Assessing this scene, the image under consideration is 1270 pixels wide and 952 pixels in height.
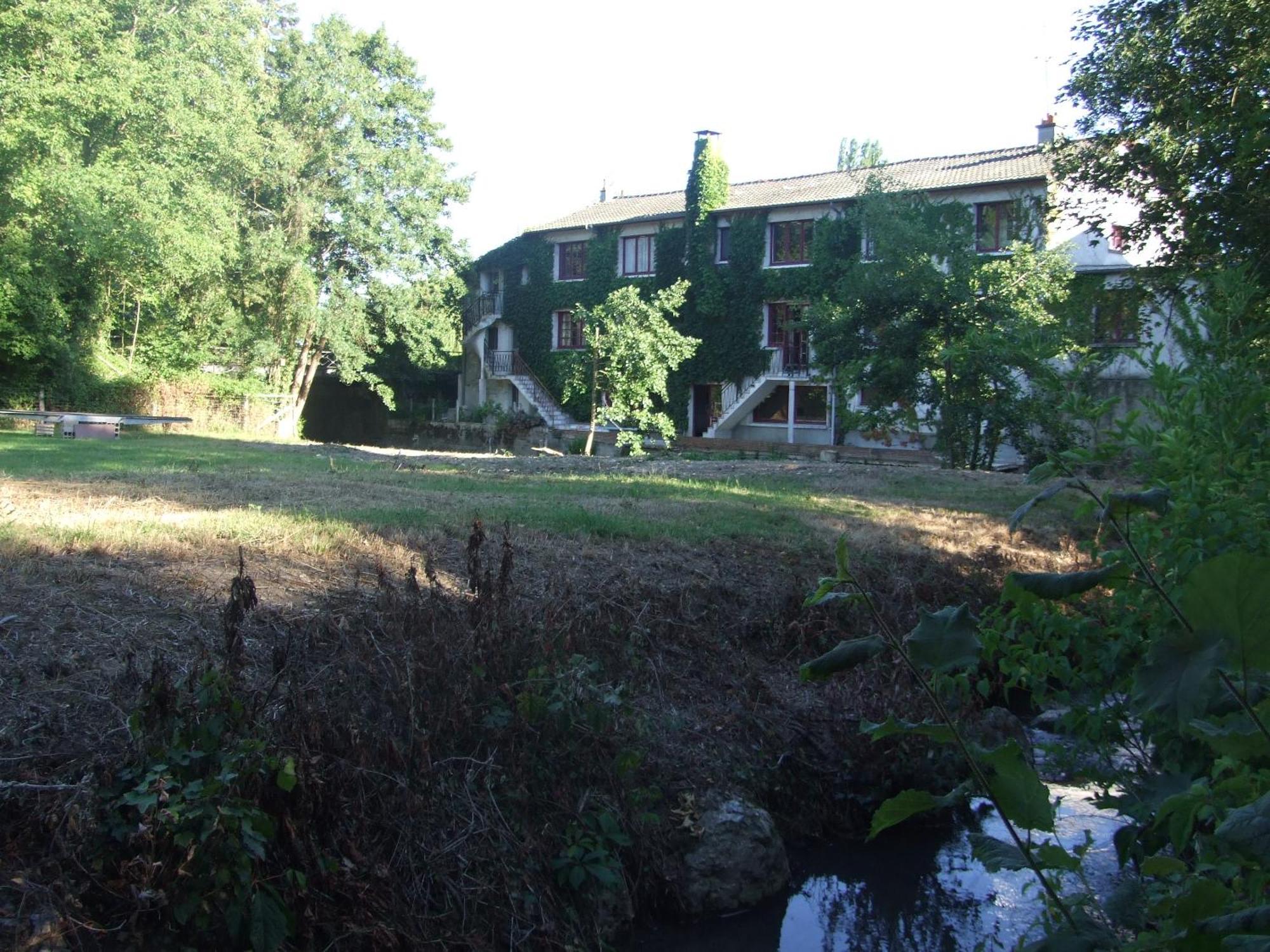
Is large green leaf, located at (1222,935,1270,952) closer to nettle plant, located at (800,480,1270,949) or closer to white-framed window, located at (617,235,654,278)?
nettle plant, located at (800,480,1270,949)

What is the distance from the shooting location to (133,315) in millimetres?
32844

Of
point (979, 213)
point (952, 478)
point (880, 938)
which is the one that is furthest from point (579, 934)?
point (979, 213)

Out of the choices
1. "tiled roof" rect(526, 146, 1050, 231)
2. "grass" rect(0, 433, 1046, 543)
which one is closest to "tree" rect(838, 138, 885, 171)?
"tiled roof" rect(526, 146, 1050, 231)


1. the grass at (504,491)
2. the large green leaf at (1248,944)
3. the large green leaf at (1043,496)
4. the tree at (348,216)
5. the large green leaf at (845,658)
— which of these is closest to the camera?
the large green leaf at (1248,944)

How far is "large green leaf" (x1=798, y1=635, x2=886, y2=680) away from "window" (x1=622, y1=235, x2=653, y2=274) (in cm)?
3749

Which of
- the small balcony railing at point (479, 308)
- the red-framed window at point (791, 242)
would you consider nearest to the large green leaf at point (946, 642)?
the red-framed window at point (791, 242)

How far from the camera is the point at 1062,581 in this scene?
6.53 feet

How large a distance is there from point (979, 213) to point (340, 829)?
97.5 ft

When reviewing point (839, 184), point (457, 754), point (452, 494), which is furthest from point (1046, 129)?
point (457, 754)

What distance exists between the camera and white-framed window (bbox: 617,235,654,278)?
38.8 m

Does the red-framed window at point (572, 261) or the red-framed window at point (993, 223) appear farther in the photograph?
the red-framed window at point (572, 261)

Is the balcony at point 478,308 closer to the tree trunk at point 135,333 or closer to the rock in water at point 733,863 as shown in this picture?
the tree trunk at point 135,333

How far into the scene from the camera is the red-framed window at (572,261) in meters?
40.8

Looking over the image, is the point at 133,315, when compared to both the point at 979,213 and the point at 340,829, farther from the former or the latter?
the point at 340,829
